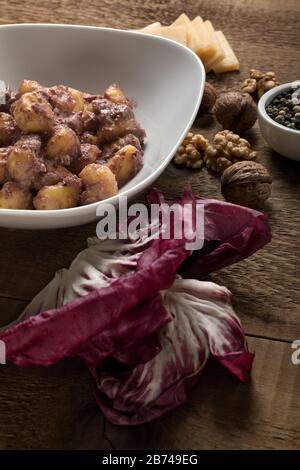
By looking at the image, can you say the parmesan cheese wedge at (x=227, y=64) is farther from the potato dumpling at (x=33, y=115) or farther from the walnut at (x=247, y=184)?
the potato dumpling at (x=33, y=115)

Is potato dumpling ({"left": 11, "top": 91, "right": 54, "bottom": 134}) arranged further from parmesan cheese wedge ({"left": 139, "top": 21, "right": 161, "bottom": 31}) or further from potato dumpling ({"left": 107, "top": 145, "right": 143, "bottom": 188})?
parmesan cheese wedge ({"left": 139, "top": 21, "right": 161, "bottom": 31})

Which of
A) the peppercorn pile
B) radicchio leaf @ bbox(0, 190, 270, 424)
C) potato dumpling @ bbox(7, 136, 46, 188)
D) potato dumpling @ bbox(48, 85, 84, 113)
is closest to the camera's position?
radicchio leaf @ bbox(0, 190, 270, 424)

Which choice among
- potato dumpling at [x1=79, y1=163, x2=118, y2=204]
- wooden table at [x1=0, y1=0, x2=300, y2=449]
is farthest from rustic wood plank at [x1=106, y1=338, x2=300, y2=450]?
potato dumpling at [x1=79, y1=163, x2=118, y2=204]

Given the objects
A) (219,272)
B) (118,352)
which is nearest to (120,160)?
(219,272)

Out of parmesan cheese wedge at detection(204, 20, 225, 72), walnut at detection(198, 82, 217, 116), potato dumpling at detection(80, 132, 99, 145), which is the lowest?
walnut at detection(198, 82, 217, 116)

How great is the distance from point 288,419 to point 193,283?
20 cm

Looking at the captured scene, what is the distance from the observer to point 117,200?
3.26 ft

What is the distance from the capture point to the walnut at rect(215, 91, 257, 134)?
4.31 feet

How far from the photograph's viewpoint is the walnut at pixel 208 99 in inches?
54.6

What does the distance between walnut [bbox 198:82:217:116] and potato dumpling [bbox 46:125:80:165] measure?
0.40 metres

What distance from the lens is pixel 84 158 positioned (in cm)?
109
